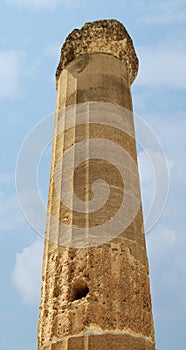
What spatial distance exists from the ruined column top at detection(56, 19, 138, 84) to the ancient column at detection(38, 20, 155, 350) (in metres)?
0.03

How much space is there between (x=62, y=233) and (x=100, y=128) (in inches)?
82.1

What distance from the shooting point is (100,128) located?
7043 mm

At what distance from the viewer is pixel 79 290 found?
18.4 ft

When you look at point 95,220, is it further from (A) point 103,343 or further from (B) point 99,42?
(B) point 99,42

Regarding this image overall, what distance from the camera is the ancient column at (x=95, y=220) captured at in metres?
5.28

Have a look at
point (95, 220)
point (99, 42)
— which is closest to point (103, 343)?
point (95, 220)

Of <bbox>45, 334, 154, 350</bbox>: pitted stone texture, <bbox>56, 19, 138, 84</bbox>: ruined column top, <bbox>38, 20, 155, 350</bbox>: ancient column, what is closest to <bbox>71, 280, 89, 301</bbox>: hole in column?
<bbox>38, 20, 155, 350</bbox>: ancient column

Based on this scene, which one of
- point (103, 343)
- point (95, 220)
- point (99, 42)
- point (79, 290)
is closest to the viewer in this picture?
point (103, 343)

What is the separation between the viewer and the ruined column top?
8.42 m

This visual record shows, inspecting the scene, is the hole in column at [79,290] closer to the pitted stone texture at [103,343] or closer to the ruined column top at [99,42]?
the pitted stone texture at [103,343]

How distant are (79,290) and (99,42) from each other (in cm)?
538

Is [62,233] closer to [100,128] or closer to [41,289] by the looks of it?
[41,289]

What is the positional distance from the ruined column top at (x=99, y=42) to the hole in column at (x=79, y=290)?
16.6 ft

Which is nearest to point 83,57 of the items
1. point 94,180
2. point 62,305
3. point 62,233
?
point 94,180
